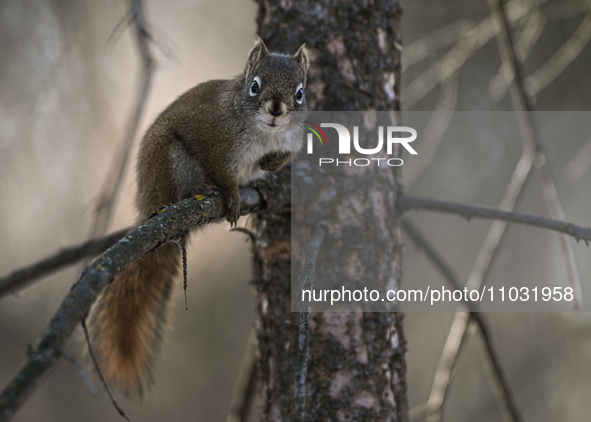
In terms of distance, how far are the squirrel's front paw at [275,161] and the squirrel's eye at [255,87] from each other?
18 centimetres

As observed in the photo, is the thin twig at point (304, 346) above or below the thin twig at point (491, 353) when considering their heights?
below

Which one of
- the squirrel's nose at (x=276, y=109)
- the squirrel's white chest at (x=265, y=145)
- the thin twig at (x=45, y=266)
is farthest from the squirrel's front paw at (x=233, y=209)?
the thin twig at (x=45, y=266)

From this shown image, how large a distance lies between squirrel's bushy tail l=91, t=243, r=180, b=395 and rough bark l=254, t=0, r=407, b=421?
0.98 feet

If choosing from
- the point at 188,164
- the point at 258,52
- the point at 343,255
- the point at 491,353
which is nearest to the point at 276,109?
the point at 258,52

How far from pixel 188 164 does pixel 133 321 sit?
497 millimetres

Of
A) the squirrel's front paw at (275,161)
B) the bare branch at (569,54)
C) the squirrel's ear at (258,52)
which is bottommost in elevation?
the squirrel's front paw at (275,161)

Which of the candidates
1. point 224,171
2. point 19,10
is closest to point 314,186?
point 224,171

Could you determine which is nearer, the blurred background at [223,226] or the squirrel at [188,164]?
the squirrel at [188,164]

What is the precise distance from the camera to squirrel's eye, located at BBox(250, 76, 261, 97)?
144 centimetres

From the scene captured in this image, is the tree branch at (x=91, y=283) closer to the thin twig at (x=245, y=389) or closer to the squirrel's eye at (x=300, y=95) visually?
the squirrel's eye at (x=300, y=95)

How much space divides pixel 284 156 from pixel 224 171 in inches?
7.1

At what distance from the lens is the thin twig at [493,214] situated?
1172mm

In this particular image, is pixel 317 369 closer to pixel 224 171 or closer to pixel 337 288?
pixel 337 288

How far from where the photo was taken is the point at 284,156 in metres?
1.52
